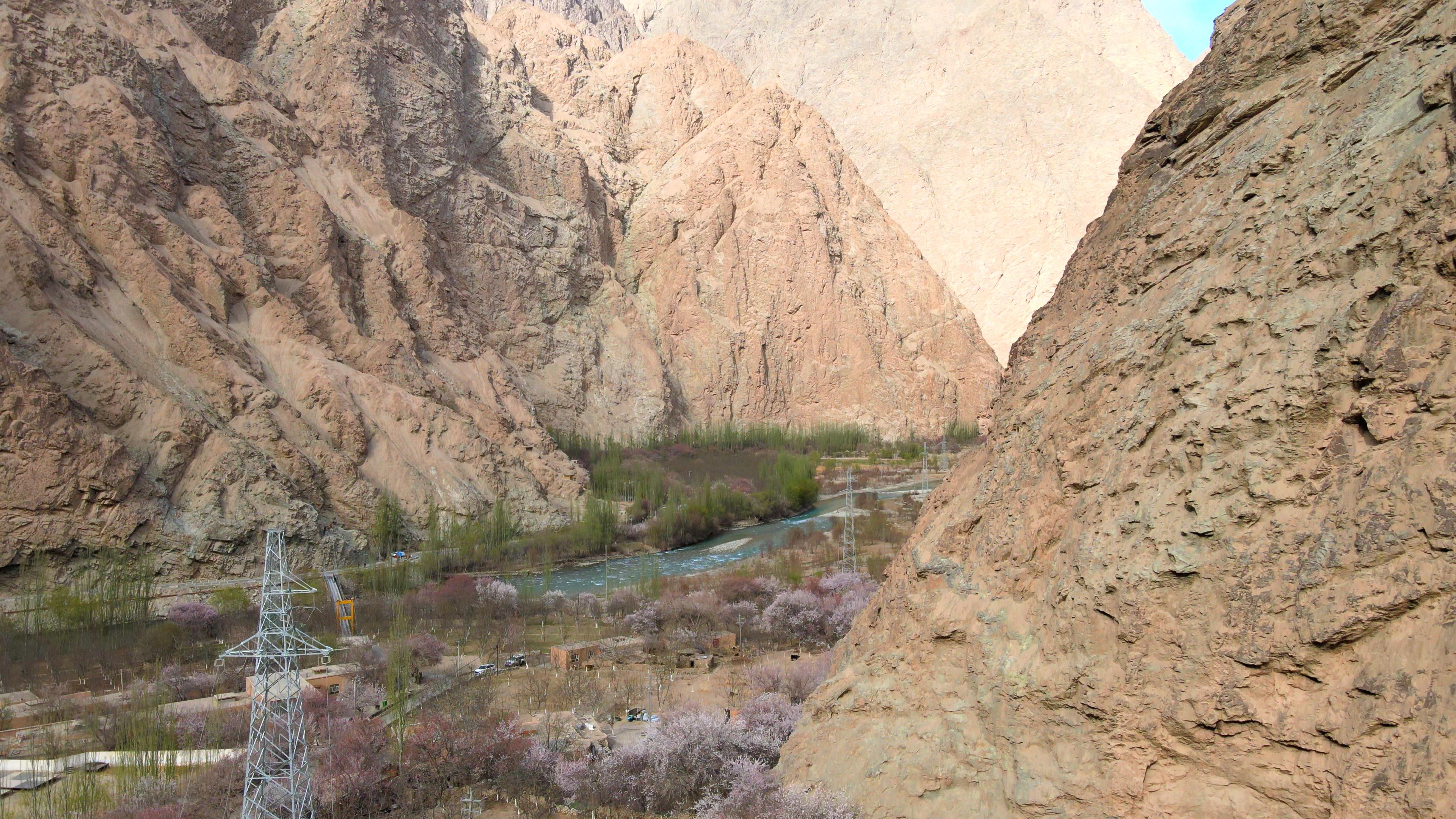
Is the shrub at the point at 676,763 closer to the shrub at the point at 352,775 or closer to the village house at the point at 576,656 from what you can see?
the shrub at the point at 352,775

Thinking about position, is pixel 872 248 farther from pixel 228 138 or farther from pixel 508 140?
pixel 228 138

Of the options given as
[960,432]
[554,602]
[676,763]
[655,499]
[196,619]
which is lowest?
[676,763]

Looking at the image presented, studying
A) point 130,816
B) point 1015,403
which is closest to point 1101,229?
point 1015,403

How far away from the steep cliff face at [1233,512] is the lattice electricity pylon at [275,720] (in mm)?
3530

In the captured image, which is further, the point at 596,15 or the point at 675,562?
the point at 596,15

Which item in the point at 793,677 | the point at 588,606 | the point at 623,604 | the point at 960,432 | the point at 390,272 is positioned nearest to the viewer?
the point at 793,677

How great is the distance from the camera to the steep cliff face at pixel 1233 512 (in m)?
4.06

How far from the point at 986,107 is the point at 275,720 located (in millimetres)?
90123

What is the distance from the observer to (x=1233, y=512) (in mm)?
4609

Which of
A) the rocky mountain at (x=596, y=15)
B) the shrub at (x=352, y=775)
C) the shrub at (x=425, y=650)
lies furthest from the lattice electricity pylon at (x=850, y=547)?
the rocky mountain at (x=596, y=15)

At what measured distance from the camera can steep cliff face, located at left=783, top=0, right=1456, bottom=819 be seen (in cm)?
406

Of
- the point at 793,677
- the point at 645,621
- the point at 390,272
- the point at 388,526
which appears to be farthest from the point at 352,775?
the point at 390,272

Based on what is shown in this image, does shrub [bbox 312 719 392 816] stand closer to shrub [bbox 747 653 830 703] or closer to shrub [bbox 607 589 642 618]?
shrub [bbox 747 653 830 703]

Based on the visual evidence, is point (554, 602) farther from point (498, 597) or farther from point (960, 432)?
point (960, 432)
